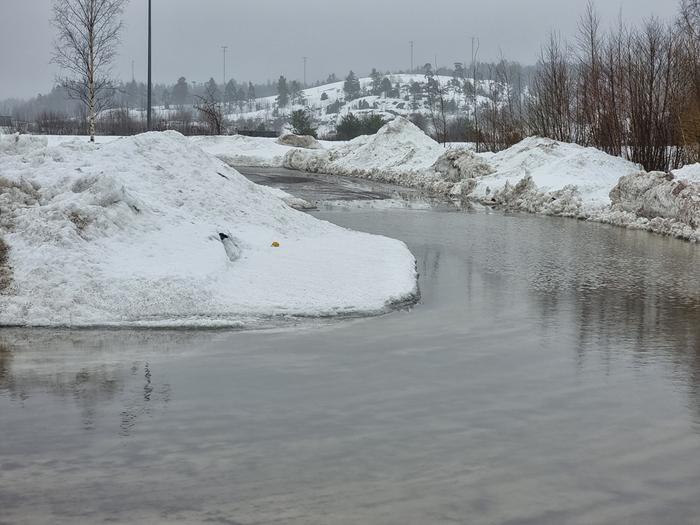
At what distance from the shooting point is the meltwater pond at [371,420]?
4617 mm

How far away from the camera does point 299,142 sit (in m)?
53.5

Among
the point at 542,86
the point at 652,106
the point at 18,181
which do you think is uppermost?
the point at 542,86

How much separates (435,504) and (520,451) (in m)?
1.01

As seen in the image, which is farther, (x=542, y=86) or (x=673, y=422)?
(x=542, y=86)

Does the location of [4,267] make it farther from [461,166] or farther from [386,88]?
[386,88]

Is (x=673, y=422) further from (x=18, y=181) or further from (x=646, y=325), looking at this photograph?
(x=18, y=181)

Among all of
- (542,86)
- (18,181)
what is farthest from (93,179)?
(542,86)

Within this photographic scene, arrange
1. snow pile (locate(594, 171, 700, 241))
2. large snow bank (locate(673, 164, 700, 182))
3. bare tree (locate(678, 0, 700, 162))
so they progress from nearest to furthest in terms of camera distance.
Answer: snow pile (locate(594, 171, 700, 241)), large snow bank (locate(673, 164, 700, 182)), bare tree (locate(678, 0, 700, 162))

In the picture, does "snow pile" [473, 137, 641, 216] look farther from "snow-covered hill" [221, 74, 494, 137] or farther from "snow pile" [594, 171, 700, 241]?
"snow-covered hill" [221, 74, 494, 137]

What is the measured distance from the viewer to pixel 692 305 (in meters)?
10.6

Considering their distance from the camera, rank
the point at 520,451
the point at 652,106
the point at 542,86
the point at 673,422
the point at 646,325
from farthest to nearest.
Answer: the point at 542,86
the point at 652,106
the point at 646,325
the point at 673,422
the point at 520,451

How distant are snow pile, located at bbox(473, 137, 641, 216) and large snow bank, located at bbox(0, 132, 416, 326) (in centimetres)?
1113

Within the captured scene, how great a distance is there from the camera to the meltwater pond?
4.62 metres

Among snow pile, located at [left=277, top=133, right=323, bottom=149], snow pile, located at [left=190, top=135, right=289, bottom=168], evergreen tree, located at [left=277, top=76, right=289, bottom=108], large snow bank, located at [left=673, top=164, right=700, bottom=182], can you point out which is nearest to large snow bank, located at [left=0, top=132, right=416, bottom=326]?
large snow bank, located at [left=673, top=164, right=700, bottom=182]
